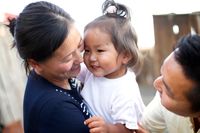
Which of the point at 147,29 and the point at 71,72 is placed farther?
the point at 147,29

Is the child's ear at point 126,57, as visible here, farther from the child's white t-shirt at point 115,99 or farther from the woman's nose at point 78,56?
the woman's nose at point 78,56

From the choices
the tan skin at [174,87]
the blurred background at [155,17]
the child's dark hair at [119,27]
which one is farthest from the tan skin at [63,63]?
the blurred background at [155,17]

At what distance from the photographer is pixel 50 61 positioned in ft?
3.79

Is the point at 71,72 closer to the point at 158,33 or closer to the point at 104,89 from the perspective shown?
the point at 104,89

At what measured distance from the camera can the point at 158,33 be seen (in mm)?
2076

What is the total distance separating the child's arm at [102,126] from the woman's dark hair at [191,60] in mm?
305

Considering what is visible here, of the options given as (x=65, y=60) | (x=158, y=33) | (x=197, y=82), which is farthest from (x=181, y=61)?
(x=158, y=33)

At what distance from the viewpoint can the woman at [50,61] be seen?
3.66 feet

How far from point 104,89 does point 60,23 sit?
328 mm

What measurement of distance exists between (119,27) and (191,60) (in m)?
0.40

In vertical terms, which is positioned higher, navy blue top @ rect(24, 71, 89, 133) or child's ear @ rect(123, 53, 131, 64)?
child's ear @ rect(123, 53, 131, 64)

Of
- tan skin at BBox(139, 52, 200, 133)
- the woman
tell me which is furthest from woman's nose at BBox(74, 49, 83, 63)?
tan skin at BBox(139, 52, 200, 133)

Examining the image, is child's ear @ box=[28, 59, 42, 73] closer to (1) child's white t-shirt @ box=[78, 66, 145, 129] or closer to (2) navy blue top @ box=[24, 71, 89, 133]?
(2) navy blue top @ box=[24, 71, 89, 133]

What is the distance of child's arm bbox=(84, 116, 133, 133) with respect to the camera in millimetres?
1167
